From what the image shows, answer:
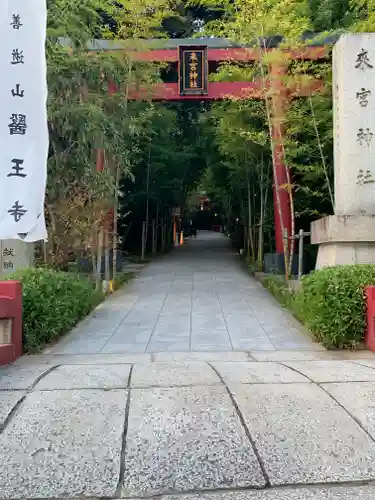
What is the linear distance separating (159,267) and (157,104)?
5.23 meters

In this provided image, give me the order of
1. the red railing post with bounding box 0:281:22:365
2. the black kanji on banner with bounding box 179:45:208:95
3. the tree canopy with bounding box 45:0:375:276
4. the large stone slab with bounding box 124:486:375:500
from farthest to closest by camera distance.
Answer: the black kanji on banner with bounding box 179:45:208:95, the tree canopy with bounding box 45:0:375:276, the red railing post with bounding box 0:281:22:365, the large stone slab with bounding box 124:486:375:500

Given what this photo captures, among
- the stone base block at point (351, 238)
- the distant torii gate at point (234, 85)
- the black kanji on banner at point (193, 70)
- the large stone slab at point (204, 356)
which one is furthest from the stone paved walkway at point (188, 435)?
the black kanji on banner at point (193, 70)

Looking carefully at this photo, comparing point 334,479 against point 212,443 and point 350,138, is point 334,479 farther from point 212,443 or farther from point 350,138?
point 350,138

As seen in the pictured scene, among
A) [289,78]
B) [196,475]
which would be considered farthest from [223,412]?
[289,78]

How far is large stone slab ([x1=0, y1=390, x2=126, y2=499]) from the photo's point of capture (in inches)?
104

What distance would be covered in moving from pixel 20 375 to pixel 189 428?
6.29ft

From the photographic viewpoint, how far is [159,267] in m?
16.6

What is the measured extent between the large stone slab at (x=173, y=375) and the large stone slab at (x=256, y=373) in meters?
0.12

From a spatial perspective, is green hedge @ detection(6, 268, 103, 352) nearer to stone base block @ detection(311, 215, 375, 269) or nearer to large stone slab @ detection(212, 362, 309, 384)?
large stone slab @ detection(212, 362, 309, 384)

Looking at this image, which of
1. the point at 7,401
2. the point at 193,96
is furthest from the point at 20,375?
the point at 193,96

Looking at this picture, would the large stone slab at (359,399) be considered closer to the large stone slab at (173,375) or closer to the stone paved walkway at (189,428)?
the stone paved walkway at (189,428)

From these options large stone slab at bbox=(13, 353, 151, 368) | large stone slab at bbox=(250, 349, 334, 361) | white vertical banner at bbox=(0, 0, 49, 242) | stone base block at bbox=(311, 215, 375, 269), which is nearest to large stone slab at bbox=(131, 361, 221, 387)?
large stone slab at bbox=(13, 353, 151, 368)

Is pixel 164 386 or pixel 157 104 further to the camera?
pixel 157 104

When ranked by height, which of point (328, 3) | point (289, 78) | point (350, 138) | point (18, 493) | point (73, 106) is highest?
point (328, 3)
